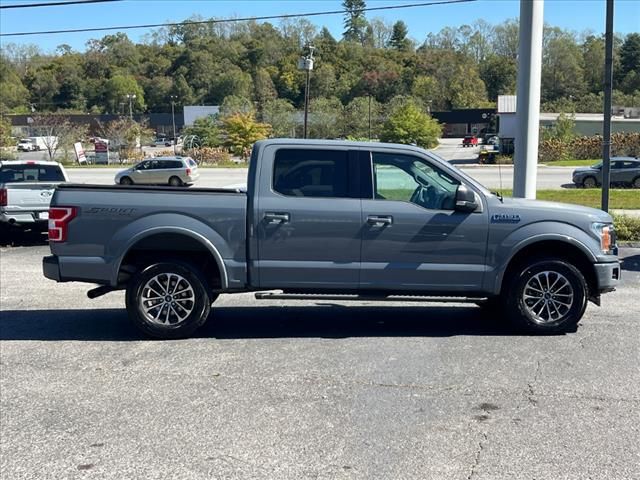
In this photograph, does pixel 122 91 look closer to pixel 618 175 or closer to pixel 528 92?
pixel 618 175

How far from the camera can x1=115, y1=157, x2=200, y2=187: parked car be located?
3709cm

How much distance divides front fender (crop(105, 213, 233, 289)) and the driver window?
63.2 inches

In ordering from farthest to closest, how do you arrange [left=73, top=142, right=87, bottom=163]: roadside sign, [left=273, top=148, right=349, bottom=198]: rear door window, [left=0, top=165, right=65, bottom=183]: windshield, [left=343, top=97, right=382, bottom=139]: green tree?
1. [left=343, top=97, right=382, bottom=139]: green tree
2. [left=73, top=142, right=87, bottom=163]: roadside sign
3. [left=0, top=165, right=65, bottom=183]: windshield
4. [left=273, top=148, right=349, bottom=198]: rear door window

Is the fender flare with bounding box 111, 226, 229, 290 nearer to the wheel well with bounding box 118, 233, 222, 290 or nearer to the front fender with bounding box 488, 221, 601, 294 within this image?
the wheel well with bounding box 118, 233, 222, 290

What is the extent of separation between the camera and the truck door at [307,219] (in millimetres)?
6742

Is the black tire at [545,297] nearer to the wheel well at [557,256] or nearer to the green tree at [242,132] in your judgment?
the wheel well at [557,256]

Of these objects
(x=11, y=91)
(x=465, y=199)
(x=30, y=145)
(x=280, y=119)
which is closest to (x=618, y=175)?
(x=465, y=199)

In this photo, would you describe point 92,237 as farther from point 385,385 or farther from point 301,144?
point 385,385

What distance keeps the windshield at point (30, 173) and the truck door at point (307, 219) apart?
364 inches

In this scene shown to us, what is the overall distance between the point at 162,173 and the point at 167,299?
1232 inches

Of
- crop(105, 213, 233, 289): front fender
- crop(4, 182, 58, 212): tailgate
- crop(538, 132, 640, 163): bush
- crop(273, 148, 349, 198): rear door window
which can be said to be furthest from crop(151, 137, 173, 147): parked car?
crop(273, 148, 349, 198): rear door window

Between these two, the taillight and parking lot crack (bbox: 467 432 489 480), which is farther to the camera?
the taillight

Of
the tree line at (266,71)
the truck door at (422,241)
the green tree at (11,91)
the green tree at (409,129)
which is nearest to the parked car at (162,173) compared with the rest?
the green tree at (409,129)

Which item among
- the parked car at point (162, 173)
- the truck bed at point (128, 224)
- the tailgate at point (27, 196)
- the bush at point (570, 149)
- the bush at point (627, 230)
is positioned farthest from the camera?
the bush at point (570, 149)
